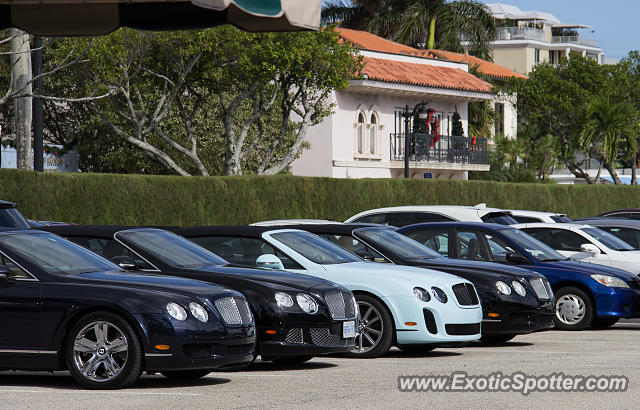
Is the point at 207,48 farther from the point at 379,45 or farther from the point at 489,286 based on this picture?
the point at 379,45

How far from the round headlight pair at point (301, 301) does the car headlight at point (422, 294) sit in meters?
1.74

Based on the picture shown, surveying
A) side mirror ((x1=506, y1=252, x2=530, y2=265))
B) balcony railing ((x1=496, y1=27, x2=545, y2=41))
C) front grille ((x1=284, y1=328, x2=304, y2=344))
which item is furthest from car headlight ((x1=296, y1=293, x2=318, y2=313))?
balcony railing ((x1=496, y1=27, x2=545, y2=41))

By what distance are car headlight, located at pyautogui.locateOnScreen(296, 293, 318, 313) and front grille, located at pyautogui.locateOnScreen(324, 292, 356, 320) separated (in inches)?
6.3

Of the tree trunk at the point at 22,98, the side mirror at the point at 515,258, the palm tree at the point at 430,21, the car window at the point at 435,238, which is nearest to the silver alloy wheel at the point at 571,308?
the side mirror at the point at 515,258

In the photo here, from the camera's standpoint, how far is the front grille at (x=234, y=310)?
10.6 metres

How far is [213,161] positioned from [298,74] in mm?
9017

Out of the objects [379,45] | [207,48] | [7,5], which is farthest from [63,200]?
[379,45]

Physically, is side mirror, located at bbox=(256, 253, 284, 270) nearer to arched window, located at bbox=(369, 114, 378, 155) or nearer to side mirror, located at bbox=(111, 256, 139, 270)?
side mirror, located at bbox=(111, 256, 139, 270)

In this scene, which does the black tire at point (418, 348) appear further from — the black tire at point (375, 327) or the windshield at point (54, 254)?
the windshield at point (54, 254)

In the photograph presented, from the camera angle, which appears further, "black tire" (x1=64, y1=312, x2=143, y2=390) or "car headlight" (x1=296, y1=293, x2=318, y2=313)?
"car headlight" (x1=296, y1=293, x2=318, y2=313)

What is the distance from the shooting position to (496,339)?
51.7 ft

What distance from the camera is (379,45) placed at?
5578cm

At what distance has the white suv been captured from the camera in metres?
22.2

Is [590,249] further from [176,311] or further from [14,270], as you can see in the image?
[14,270]
